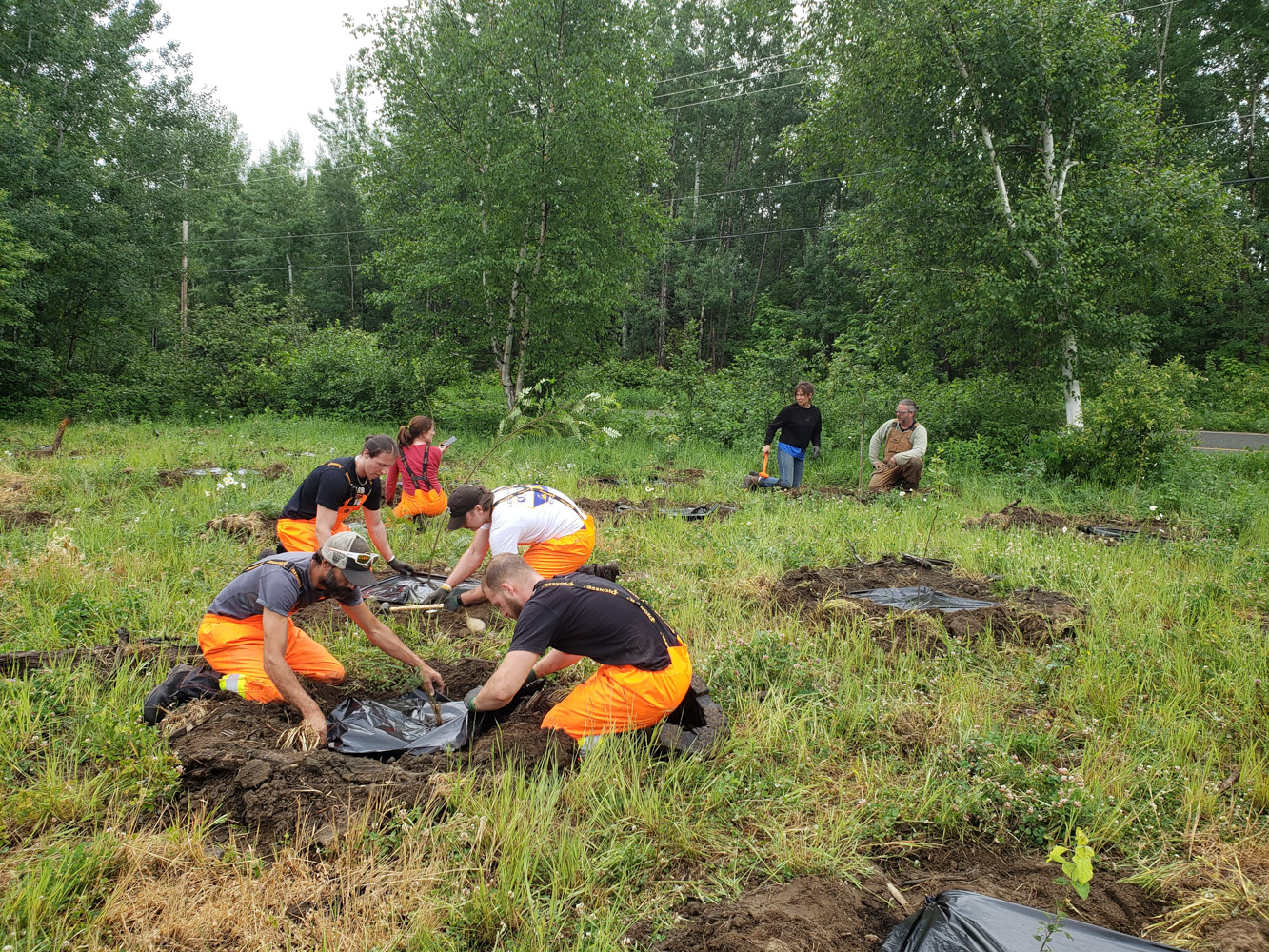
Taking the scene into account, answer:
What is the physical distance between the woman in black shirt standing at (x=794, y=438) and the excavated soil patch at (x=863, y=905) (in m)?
6.64

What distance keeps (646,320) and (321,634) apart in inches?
1100

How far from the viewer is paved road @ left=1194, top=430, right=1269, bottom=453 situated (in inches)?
579

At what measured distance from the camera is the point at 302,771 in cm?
295

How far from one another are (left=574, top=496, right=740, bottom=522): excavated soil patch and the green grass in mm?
1756

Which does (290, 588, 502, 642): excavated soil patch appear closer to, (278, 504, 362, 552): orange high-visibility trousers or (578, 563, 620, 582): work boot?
(278, 504, 362, 552): orange high-visibility trousers

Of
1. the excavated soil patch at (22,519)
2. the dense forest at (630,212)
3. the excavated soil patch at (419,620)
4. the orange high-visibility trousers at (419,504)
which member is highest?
the dense forest at (630,212)

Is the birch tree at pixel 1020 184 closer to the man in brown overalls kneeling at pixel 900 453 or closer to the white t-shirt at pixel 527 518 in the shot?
the man in brown overalls kneeling at pixel 900 453

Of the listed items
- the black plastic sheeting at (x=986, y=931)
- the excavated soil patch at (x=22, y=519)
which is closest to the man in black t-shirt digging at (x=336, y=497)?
the excavated soil patch at (x=22, y=519)

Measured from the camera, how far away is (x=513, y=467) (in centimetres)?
1058

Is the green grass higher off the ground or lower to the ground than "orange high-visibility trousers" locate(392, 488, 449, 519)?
lower

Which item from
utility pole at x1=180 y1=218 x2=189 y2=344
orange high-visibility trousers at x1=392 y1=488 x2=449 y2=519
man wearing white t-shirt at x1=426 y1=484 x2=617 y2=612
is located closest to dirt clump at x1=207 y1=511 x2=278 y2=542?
orange high-visibility trousers at x1=392 y1=488 x2=449 y2=519

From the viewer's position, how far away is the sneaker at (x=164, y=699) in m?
3.38

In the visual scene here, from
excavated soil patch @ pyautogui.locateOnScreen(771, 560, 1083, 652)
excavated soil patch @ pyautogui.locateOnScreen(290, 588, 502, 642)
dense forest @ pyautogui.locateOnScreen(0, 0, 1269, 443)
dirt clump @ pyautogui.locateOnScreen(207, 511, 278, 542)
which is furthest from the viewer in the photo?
dense forest @ pyautogui.locateOnScreen(0, 0, 1269, 443)

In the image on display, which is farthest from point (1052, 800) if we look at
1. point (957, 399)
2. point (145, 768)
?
point (957, 399)
